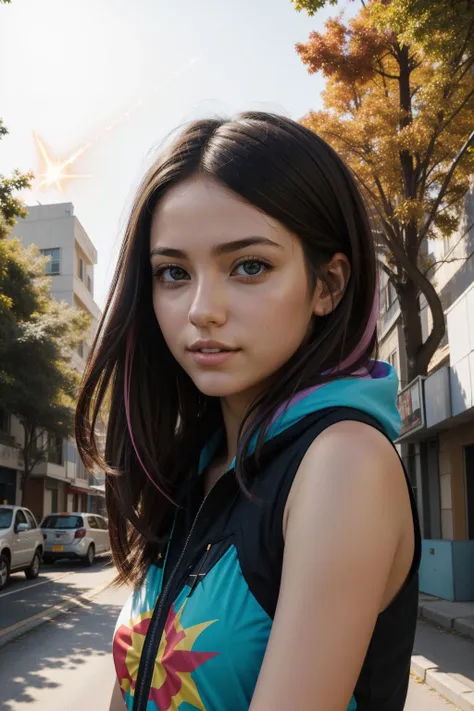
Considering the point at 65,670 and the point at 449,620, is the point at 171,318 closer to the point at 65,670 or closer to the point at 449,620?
the point at 65,670

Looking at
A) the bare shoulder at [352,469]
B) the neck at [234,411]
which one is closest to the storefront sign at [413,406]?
the neck at [234,411]

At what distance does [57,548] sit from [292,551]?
Answer: 22.3 meters

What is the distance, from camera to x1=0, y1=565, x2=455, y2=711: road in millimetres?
6023

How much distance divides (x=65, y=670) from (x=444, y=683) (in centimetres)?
345

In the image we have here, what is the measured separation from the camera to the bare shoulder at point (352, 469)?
2.76 ft

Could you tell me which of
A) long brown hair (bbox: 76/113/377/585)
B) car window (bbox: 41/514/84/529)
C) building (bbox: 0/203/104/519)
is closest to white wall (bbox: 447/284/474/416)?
long brown hair (bbox: 76/113/377/585)

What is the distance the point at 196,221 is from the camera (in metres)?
1.12

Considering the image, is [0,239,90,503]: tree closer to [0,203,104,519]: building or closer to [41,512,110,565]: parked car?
[41,512,110,565]: parked car

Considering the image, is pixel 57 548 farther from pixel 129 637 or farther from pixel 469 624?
pixel 129 637

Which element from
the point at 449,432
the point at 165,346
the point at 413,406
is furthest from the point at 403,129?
the point at 165,346

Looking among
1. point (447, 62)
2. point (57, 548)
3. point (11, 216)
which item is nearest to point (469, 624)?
point (447, 62)

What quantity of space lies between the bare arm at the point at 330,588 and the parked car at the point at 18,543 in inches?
591

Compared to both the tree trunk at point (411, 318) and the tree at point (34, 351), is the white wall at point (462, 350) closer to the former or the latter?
the tree trunk at point (411, 318)

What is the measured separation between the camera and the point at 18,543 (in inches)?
636
